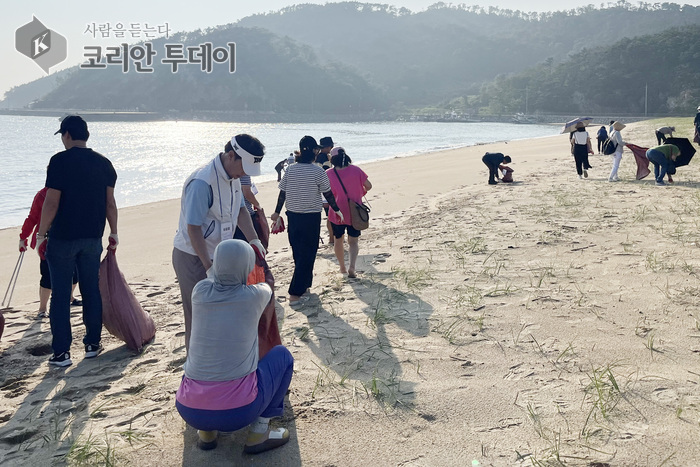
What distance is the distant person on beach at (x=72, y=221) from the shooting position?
3.86 meters

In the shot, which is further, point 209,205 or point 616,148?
point 616,148

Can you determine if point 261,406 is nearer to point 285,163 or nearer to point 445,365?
point 445,365

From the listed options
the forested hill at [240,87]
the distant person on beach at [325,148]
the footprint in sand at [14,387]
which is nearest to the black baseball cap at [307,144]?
the distant person on beach at [325,148]

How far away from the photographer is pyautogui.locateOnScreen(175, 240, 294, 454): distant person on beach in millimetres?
2588

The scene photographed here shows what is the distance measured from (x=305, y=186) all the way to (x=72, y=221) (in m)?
1.99

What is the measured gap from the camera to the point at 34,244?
4613 mm

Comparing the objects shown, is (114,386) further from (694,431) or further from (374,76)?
(374,76)

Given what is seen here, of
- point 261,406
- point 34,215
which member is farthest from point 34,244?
point 261,406

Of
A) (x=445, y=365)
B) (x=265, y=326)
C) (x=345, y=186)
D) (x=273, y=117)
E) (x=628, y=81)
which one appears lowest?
(x=445, y=365)

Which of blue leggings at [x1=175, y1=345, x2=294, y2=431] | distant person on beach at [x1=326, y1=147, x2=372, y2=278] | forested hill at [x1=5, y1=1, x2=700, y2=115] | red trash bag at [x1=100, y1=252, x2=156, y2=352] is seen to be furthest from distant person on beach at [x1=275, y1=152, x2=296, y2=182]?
forested hill at [x1=5, y1=1, x2=700, y2=115]

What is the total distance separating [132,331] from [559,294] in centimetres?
329

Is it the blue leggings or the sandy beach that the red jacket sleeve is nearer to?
the sandy beach

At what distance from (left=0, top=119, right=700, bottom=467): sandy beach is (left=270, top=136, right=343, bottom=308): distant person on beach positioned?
0.71 feet

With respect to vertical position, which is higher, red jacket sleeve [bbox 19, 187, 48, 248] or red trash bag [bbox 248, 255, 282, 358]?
red jacket sleeve [bbox 19, 187, 48, 248]
